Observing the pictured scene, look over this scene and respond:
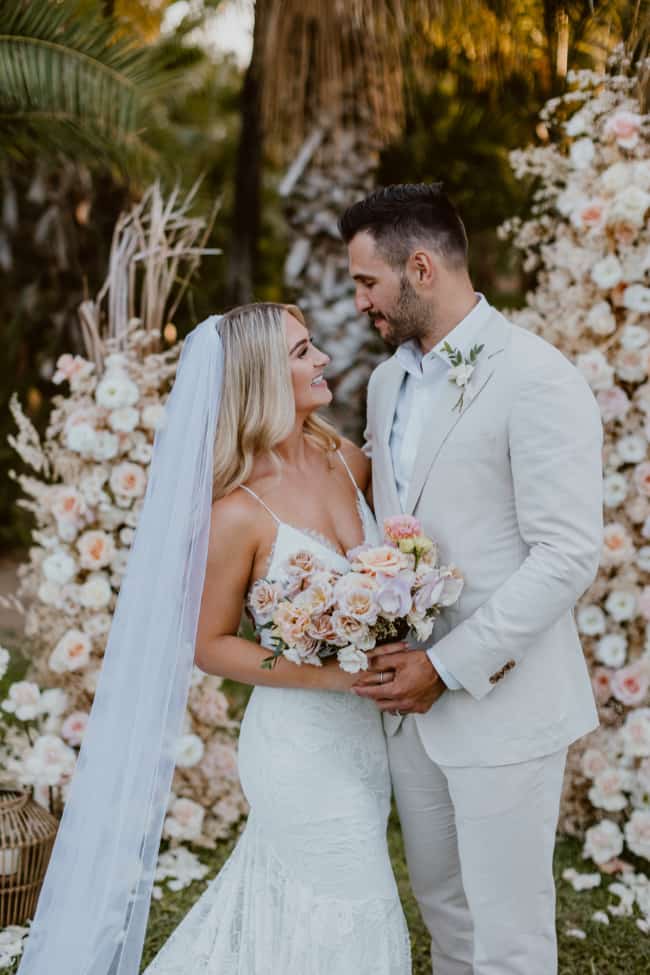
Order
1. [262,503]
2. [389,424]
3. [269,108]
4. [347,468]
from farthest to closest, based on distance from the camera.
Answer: [269,108], [347,468], [389,424], [262,503]

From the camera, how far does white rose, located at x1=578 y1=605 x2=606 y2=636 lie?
441 centimetres

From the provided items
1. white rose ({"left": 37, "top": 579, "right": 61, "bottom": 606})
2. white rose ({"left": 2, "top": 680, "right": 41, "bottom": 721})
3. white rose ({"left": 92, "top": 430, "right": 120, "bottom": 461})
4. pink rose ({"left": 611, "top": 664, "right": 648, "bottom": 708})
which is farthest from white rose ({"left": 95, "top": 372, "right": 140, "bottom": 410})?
pink rose ({"left": 611, "top": 664, "right": 648, "bottom": 708})

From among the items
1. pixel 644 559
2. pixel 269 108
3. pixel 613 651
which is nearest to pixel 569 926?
pixel 613 651

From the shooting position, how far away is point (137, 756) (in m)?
2.94

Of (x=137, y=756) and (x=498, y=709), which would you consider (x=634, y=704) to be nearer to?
(x=498, y=709)

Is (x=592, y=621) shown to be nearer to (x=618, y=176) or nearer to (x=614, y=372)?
(x=614, y=372)

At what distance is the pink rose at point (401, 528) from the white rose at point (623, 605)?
6.39 ft

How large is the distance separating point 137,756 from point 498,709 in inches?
38.0

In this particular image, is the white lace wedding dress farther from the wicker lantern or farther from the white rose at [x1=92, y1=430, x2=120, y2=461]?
the white rose at [x1=92, y1=430, x2=120, y2=461]

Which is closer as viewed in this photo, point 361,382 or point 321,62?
point 321,62

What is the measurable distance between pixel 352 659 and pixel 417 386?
2.76 ft

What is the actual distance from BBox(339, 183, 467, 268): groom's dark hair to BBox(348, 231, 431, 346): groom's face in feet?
0.09

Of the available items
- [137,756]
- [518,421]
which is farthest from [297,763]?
[518,421]

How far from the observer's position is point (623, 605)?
4.37m
